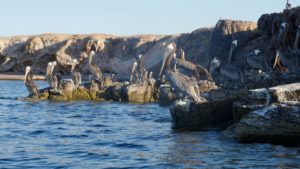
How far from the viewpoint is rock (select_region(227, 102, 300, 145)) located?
13.8 m

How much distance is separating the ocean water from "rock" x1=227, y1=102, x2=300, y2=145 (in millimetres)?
277

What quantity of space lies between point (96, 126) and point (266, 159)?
8.53 meters

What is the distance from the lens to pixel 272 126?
1401 centimetres

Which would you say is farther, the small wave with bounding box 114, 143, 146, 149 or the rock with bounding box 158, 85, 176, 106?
the rock with bounding box 158, 85, 176, 106

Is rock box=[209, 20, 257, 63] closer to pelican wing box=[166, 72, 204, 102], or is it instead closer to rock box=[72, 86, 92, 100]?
rock box=[72, 86, 92, 100]

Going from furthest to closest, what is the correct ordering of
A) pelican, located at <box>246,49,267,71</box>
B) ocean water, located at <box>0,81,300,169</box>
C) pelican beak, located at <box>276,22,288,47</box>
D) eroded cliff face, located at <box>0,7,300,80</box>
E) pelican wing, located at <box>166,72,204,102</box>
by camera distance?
eroded cliff face, located at <box>0,7,300,80</box> < pelican beak, located at <box>276,22,288,47</box> < pelican, located at <box>246,49,267,71</box> < pelican wing, located at <box>166,72,204,102</box> < ocean water, located at <box>0,81,300,169</box>

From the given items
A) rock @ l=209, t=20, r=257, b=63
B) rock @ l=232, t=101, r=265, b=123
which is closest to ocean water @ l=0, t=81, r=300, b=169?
rock @ l=232, t=101, r=265, b=123

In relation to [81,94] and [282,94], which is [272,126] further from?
[81,94]

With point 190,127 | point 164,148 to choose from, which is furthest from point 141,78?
point 164,148

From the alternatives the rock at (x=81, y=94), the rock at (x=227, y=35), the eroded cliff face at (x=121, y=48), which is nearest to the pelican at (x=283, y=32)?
the eroded cliff face at (x=121, y=48)

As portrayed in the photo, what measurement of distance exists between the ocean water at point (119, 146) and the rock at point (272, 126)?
28 centimetres

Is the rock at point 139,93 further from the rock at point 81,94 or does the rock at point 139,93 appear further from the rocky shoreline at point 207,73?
the rock at point 81,94

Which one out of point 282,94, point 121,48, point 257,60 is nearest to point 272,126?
point 282,94

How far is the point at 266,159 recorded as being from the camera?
1271 centimetres
